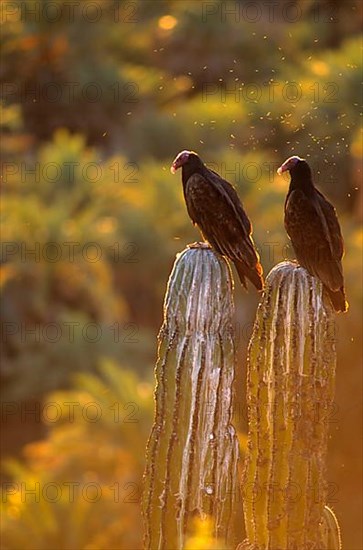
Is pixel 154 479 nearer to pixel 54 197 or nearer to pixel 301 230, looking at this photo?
pixel 301 230

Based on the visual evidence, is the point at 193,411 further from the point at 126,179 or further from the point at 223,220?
the point at 126,179

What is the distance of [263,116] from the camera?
18312 mm

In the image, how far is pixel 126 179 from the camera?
18.8 m

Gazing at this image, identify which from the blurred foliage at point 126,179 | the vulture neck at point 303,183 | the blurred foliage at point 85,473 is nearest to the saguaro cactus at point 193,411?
the vulture neck at point 303,183

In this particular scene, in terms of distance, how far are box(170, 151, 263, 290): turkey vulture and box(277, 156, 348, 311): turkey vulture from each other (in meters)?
0.21

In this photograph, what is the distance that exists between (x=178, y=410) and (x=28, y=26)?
1553 cm

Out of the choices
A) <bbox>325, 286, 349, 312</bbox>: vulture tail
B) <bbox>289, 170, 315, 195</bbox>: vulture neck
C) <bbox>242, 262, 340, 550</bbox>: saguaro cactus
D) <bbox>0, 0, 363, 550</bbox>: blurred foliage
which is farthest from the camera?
<bbox>0, 0, 363, 550</bbox>: blurred foliage

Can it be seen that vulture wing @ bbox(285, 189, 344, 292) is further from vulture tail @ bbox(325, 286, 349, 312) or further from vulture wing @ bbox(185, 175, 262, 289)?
vulture wing @ bbox(185, 175, 262, 289)

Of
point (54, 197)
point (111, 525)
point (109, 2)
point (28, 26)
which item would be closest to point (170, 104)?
point (109, 2)

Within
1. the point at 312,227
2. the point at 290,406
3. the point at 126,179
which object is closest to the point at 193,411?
the point at 290,406

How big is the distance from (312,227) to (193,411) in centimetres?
77

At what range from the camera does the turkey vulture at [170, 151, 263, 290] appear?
4.93m

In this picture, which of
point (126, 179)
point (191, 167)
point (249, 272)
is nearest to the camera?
point (249, 272)

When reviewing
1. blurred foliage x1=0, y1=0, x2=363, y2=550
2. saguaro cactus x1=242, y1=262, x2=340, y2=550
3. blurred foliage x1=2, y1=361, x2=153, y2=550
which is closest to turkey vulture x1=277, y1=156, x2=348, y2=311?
saguaro cactus x1=242, y1=262, x2=340, y2=550
